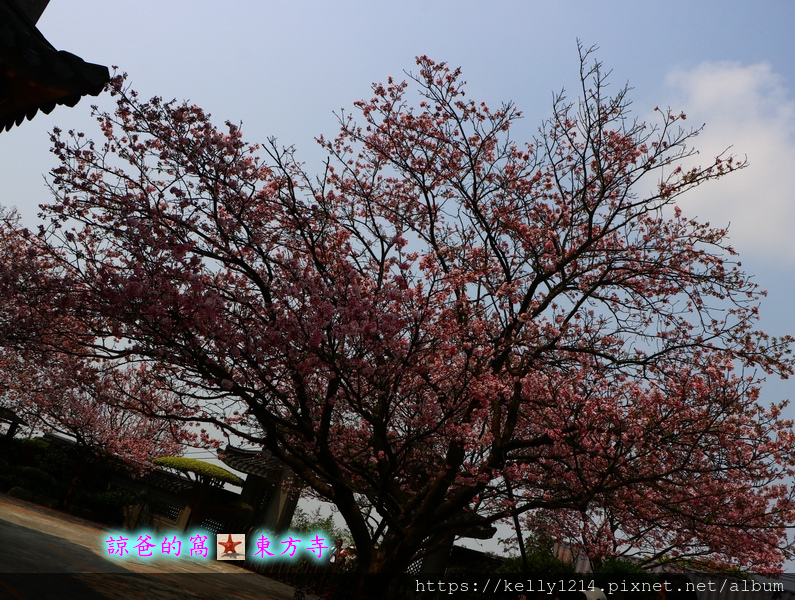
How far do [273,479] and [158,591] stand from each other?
1051 cm

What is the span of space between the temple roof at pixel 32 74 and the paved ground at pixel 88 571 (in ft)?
17.4

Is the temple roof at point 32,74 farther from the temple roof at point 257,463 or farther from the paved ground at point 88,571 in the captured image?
the temple roof at point 257,463

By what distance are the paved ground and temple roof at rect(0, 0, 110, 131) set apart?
530 centimetres

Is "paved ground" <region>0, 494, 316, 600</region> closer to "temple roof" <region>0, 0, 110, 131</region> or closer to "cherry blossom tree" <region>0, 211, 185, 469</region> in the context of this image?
"cherry blossom tree" <region>0, 211, 185, 469</region>

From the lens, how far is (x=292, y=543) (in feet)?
62.0

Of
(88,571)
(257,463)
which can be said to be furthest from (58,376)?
(257,463)

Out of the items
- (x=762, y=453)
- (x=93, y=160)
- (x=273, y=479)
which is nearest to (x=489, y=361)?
(x=762, y=453)

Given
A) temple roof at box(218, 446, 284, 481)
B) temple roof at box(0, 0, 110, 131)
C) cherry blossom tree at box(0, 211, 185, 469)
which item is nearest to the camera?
temple roof at box(0, 0, 110, 131)

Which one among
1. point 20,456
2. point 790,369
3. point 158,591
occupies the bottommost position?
point 158,591

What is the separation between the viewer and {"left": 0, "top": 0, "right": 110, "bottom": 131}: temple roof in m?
5.55

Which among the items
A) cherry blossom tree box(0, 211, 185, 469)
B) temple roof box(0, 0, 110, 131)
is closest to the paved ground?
cherry blossom tree box(0, 211, 185, 469)

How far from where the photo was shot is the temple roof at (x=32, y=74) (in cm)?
555

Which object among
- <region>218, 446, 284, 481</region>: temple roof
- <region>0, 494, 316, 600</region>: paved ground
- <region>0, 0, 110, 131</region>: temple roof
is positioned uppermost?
<region>0, 0, 110, 131</region>: temple roof

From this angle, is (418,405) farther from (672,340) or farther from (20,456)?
(20,456)
